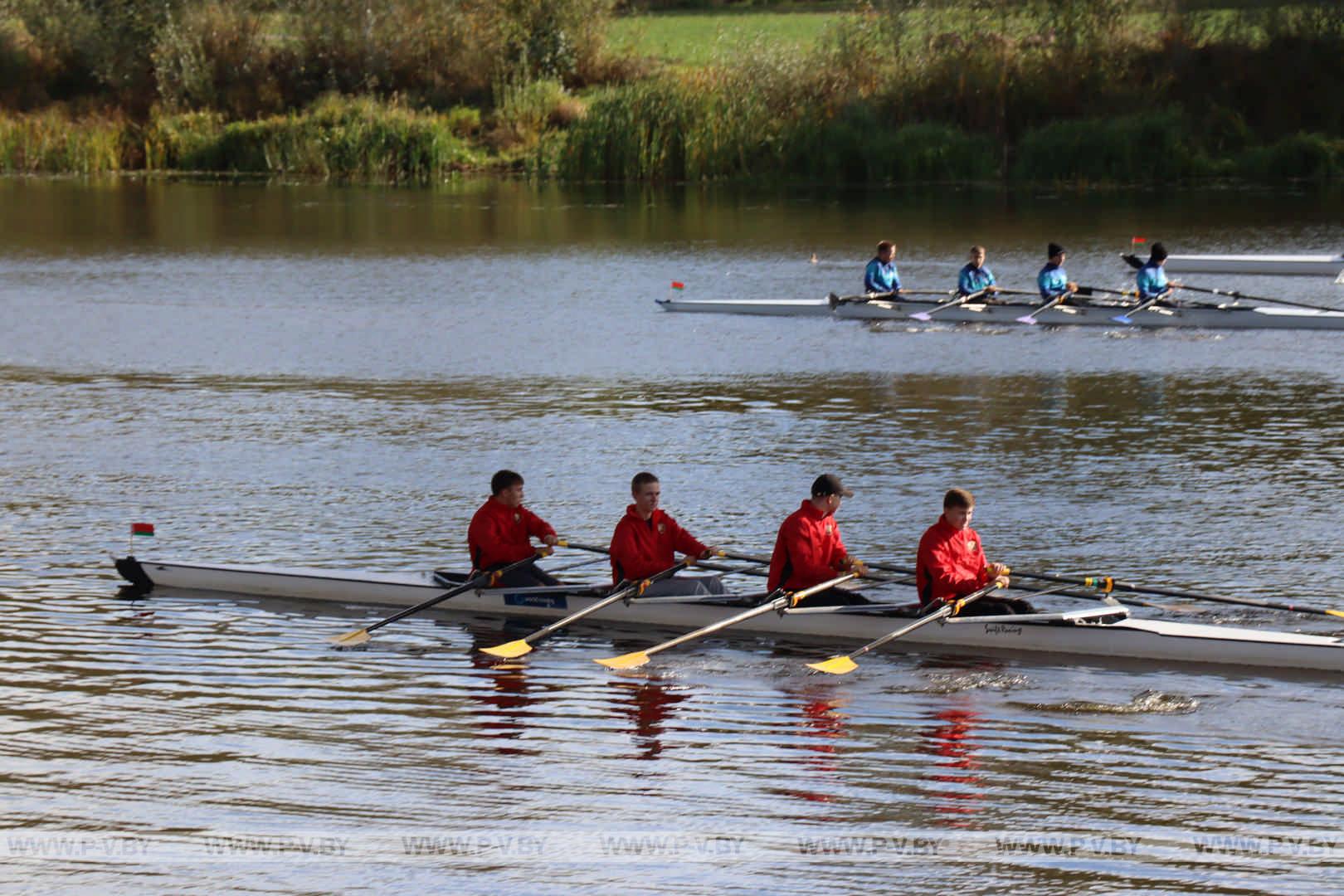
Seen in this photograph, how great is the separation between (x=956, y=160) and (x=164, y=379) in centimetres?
3117

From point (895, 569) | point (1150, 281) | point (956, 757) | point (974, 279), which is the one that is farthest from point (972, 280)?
point (956, 757)

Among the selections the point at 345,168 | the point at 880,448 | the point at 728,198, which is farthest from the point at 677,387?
the point at 345,168

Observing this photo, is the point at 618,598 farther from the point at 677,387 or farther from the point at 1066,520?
the point at 677,387

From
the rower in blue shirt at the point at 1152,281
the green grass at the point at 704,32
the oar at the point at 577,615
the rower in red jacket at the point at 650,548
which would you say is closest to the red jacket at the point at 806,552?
the rower in red jacket at the point at 650,548

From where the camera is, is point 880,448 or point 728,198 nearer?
point 880,448

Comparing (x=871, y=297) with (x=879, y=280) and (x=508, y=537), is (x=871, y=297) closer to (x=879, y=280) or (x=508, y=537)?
(x=879, y=280)

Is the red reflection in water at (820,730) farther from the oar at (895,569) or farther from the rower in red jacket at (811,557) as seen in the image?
the oar at (895,569)

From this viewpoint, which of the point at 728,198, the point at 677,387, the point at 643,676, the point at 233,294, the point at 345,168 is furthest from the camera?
the point at 345,168

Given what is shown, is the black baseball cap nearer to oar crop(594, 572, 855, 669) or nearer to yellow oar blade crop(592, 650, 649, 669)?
oar crop(594, 572, 855, 669)

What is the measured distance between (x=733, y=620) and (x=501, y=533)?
2014mm

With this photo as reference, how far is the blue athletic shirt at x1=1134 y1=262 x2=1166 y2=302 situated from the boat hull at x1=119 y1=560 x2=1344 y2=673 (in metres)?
15.4

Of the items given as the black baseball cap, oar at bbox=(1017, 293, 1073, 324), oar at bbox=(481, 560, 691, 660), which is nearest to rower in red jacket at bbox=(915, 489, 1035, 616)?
the black baseball cap

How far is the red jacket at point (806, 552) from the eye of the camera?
1266cm

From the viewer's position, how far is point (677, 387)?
2350cm
